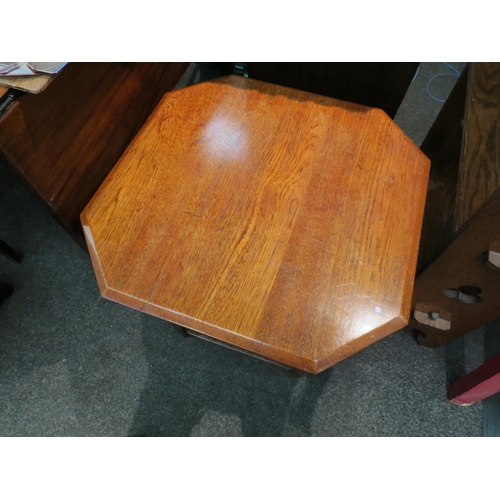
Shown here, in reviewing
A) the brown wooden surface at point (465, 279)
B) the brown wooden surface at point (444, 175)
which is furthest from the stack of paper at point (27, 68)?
the brown wooden surface at point (444, 175)

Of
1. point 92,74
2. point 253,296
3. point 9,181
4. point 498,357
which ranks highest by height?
point 92,74

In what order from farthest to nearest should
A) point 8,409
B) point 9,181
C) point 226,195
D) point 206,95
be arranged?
point 9,181 → point 8,409 → point 206,95 → point 226,195

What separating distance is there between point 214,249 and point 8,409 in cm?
95

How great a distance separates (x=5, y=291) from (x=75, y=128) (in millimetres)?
723

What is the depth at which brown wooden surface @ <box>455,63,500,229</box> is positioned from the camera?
85cm

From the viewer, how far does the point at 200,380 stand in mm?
1124

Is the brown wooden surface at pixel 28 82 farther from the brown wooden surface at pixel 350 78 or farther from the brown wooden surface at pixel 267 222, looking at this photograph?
the brown wooden surface at pixel 350 78

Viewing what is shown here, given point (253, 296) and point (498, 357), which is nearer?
point (253, 296)

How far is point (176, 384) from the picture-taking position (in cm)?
112

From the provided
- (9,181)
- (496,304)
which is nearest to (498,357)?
(496,304)

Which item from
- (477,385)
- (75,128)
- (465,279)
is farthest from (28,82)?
(477,385)

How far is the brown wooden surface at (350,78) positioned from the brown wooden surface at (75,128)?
42 centimetres

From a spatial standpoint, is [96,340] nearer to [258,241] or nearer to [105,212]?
[105,212]

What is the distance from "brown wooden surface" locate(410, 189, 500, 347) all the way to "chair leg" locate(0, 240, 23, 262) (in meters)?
1.38
